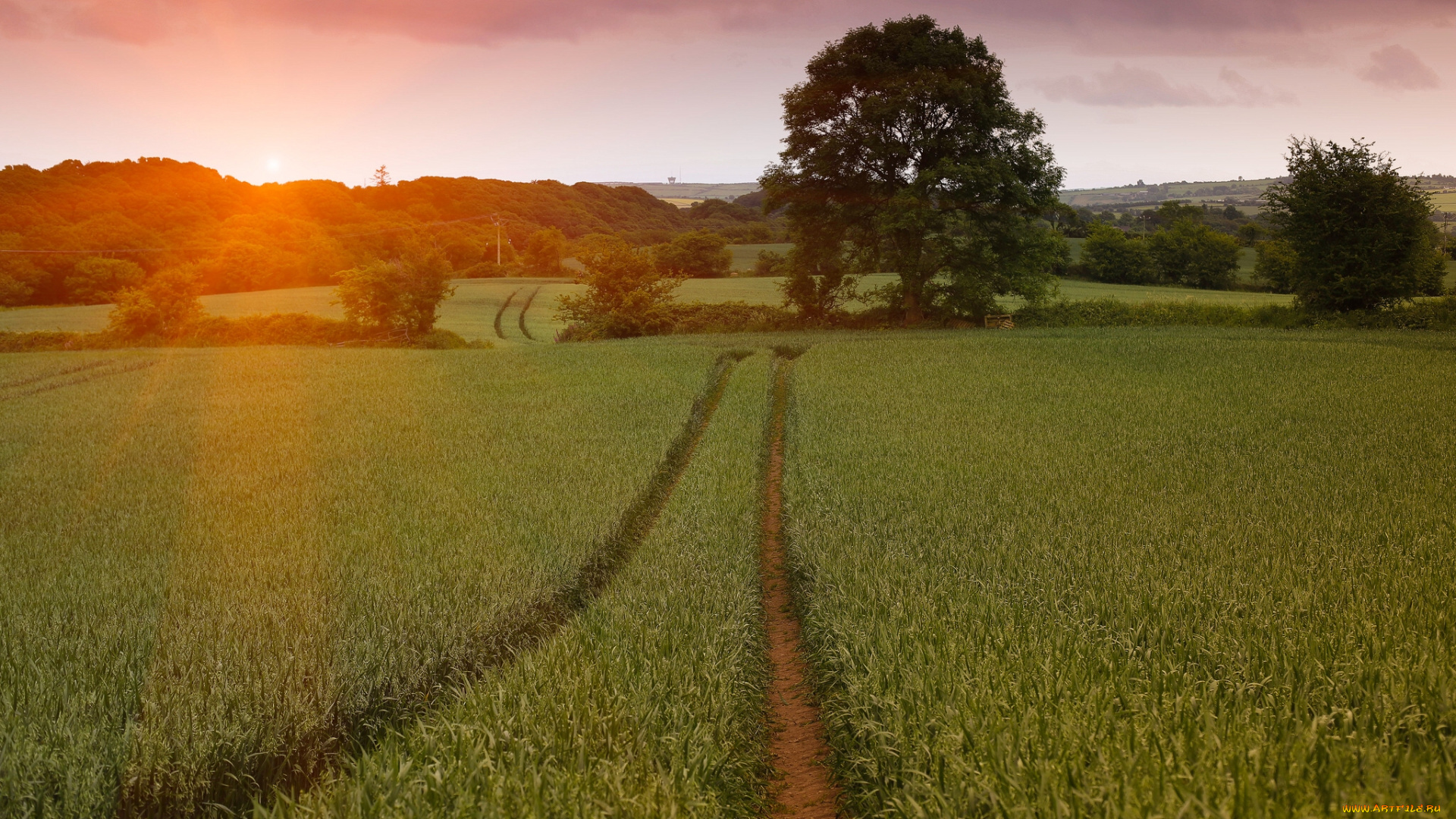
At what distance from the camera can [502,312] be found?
55219 mm

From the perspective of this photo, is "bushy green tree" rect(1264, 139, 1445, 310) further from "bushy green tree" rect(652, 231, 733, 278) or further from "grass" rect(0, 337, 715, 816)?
"bushy green tree" rect(652, 231, 733, 278)

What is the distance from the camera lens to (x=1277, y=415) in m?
13.3

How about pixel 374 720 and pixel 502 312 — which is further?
pixel 502 312

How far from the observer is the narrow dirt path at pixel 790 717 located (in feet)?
13.7

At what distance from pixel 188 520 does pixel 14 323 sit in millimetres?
48257

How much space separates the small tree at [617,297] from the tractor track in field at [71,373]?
19.3 m

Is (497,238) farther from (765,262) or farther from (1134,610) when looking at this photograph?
(1134,610)

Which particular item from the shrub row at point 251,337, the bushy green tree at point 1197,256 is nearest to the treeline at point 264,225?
the shrub row at point 251,337

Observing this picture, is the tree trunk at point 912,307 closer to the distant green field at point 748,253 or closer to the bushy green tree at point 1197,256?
the bushy green tree at point 1197,256

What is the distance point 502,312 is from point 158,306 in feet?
71.9

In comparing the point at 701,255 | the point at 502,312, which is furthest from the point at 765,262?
the point at 502,312

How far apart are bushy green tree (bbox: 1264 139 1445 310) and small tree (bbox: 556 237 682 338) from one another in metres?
30.1

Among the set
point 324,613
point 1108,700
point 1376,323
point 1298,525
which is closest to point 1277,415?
point 1298,525

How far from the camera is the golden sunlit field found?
3379 millimetres
